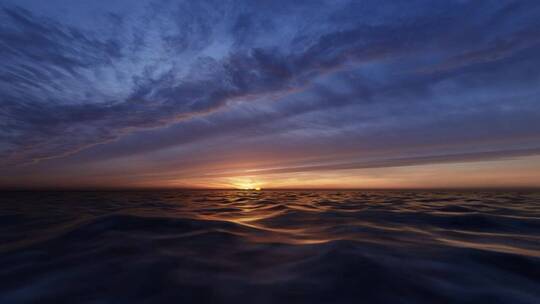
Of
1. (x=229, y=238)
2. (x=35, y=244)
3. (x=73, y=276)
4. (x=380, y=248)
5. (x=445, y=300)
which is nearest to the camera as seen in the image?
(x=445, y=300)

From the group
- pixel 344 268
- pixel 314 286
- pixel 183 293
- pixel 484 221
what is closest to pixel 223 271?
pixel 183 293

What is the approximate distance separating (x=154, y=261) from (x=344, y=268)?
2312mm

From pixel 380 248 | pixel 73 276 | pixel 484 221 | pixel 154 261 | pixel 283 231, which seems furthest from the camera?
pixel 484 221

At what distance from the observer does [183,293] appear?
88.6 inches

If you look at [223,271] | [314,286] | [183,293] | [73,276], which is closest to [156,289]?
[183,293]

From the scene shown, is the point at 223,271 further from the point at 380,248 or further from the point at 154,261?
the point at 380,248

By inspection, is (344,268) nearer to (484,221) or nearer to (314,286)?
(314,286)

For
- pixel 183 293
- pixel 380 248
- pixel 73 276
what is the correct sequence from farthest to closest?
pixel 380 248
pixel 73 276
pixel 183 293

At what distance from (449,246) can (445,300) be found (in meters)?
2.04

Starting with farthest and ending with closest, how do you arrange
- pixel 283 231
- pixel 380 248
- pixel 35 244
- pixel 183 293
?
1. pixel 283 231
2. pixel 35 244
3. pixel 380 248
4. pixel 183 293

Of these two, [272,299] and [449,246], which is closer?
[272,299]

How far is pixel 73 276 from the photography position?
2.62 meters

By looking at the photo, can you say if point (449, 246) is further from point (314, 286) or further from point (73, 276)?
point (73, 276)

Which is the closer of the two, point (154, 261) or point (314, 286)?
point (314, 286)
